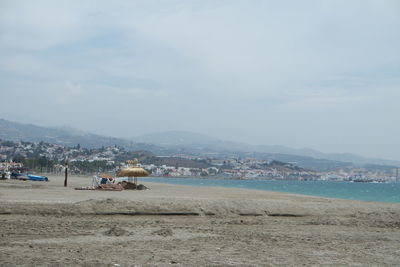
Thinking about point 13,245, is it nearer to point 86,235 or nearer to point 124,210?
point 86,235

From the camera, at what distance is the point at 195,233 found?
1331 cm

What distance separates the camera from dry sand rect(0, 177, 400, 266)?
32.3 feet

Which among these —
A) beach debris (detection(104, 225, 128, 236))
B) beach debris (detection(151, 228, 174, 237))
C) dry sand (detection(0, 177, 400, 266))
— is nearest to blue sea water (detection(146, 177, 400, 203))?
dry sand (detection(0, 177, 400, 266))

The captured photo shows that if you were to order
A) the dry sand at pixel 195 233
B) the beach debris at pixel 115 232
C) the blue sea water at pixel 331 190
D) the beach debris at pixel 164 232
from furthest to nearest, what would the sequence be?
the blue sea water at pixel 331 190 → the beach debris at pixel 164 232 → the beach debris at pixel 115 232 → the dry sand at pixel 195 233

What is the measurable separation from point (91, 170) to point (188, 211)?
128 meters

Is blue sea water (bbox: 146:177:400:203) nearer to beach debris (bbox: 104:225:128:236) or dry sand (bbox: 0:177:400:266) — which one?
dry sand (bbox: 0:177:400:266)

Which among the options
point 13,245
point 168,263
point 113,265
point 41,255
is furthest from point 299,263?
point 13,245

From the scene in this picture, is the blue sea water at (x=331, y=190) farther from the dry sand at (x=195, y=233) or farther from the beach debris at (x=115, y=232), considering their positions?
the beach debris at (x=115, y=232)

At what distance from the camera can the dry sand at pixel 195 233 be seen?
9.86 meters

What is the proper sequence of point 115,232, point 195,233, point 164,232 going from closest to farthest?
point 115,232 → point 164,232 → point 195,233

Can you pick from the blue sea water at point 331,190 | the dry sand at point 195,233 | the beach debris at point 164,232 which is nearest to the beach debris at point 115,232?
the dry sand at point 195,233

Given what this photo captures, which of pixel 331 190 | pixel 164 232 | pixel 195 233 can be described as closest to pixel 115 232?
pixel 164 232

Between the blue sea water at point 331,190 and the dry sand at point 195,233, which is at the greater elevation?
the dry sand at point 195,233

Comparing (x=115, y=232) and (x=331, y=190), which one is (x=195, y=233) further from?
(x=331, y=190)
